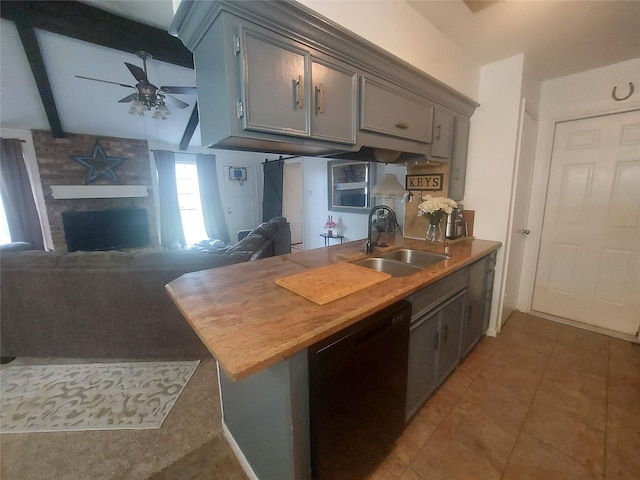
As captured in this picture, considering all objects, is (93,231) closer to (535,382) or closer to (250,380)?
(250,380)

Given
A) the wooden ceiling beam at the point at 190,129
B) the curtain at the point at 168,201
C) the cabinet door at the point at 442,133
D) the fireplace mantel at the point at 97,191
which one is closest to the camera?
the cabinet door at the point at 442,133

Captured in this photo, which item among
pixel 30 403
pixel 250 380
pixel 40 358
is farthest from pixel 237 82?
pixel 40 358

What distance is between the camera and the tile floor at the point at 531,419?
4.28 ft

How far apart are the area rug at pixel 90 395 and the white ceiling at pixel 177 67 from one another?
3050 millimetres

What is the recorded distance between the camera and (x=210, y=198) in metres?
5.95

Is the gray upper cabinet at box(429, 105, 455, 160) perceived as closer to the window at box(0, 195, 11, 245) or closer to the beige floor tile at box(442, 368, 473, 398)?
the beige floor tile at box(442, 368, 473, 398)

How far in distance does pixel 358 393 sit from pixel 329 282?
480mm

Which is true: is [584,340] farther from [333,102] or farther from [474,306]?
[333,102]

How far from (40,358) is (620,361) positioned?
187 inches

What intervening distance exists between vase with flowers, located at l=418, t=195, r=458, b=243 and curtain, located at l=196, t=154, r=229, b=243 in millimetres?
4950

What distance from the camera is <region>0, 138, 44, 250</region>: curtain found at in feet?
12.5

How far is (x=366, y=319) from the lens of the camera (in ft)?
3.45

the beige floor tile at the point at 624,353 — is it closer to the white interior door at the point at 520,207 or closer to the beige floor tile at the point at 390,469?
the white interior door at the point at 520,207

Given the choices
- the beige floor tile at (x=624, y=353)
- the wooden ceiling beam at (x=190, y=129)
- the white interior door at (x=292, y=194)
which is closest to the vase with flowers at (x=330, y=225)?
the white interior door at (x=292, y=194)
